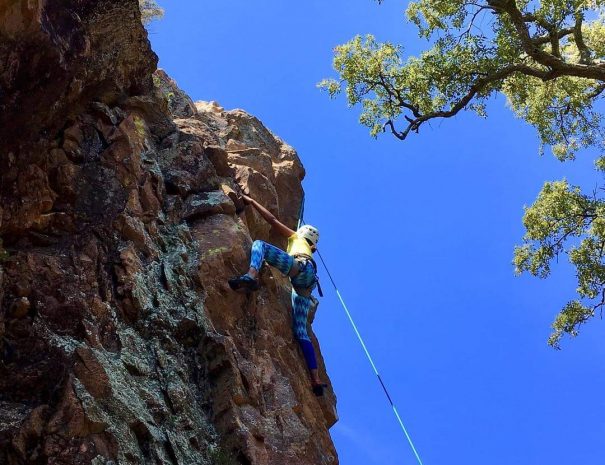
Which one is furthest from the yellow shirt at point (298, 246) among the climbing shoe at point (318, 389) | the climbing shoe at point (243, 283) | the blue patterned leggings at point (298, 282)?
the climbing shoe at point (318, 389)

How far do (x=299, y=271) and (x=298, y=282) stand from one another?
0.68 feet

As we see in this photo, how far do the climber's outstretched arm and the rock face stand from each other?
1.70 ft

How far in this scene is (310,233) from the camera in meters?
13.5

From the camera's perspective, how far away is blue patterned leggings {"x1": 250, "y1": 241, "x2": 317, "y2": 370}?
11.7 meters

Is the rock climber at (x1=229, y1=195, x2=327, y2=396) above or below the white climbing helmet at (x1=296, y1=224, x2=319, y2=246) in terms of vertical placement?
below

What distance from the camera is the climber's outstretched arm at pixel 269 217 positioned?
13312 millimetres

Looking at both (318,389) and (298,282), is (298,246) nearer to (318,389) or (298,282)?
(298,282)

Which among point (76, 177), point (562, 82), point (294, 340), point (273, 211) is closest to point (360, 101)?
point (273, 211)

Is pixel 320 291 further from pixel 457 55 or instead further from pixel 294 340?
pixel 457 55

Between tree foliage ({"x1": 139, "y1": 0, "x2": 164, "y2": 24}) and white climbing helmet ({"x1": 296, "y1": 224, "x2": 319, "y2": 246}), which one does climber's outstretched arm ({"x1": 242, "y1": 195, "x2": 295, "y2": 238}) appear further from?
tree foliage ({"x1": 139, "y1": 0, "x2": 164, "y2": 24})

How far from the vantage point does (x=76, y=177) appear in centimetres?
955

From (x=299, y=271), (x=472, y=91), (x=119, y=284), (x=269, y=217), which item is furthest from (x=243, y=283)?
(x=472, y=91)

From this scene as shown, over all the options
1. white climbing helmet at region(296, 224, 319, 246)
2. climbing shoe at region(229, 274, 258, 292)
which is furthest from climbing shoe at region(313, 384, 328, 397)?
white climbing helmet at region(296, 224, 319, 246)

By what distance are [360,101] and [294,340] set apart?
6733mm
